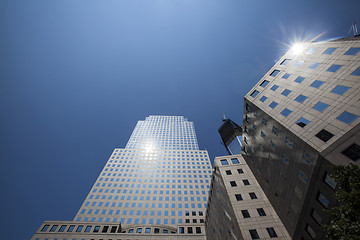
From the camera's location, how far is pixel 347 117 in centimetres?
1650

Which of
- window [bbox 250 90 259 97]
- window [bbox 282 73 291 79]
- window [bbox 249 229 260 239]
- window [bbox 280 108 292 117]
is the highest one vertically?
window [bbox 250 90 259 97]

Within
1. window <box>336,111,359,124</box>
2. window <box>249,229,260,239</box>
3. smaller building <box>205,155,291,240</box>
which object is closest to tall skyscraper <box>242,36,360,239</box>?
window <box>336,111,359,124</box>

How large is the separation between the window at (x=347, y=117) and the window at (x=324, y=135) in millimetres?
1839

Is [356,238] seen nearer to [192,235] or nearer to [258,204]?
[258,204]

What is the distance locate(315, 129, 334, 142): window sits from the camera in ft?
56.2

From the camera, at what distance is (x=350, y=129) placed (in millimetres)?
15617

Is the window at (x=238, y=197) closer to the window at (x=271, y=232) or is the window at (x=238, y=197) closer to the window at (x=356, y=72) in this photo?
the window at (x=271, y=232)

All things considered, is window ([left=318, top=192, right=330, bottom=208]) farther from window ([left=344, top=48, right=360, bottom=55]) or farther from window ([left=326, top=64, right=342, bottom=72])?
window ([left=344, top=48, right=360, bottom=55])

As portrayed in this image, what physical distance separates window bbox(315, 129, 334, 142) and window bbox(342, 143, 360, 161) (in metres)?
2.11

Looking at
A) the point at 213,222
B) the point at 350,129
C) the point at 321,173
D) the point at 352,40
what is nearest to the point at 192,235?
the point at 213,222

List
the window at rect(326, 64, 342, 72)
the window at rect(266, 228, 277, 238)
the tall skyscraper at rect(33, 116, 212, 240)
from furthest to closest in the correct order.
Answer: the tall skyscraper at rect(33, 116, 212, 240), the window at rect(266, 228, 277, 238), the window at rect(326, 64, 342, 72)

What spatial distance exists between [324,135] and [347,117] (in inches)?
107

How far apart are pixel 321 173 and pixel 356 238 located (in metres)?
11.1

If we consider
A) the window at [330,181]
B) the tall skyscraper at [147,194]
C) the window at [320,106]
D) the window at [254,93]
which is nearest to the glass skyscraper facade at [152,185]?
the tall skyscraper at [147,194]
